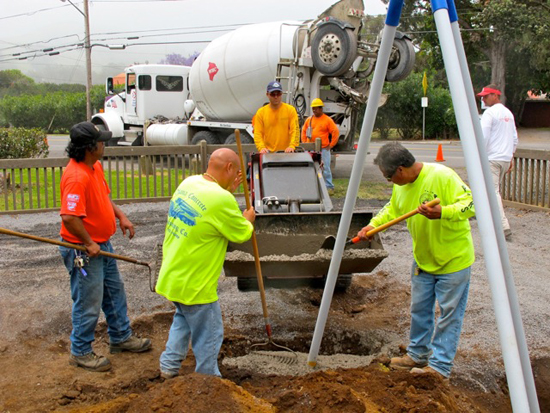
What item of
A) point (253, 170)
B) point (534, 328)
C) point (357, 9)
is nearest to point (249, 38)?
point (357, 9)

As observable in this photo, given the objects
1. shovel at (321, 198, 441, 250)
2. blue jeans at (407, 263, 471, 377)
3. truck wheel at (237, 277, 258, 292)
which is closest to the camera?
shovel at (321, 198, 441, 250)

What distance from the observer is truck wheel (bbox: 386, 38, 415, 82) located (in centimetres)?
1228

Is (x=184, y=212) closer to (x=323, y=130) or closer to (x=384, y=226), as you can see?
(x=384, y=226)

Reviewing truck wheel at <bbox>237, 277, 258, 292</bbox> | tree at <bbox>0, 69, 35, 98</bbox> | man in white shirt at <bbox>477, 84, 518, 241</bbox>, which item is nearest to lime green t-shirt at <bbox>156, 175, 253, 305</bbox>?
truck wheel at <bbox>237, 277, 258, 292</bbox>

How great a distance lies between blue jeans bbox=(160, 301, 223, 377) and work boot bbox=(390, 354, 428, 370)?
55.4 inches

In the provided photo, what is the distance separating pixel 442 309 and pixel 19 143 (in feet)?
41.6

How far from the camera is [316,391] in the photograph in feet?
11.8

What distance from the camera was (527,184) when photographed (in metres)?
10.2

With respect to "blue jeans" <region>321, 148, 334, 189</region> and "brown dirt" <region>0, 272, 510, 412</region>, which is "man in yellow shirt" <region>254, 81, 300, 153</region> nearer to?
"blue jeans" <region>321, 148, 334, 189</region>

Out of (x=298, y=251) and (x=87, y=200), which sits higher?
(x=87, y=200)

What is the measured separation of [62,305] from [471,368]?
3894mm

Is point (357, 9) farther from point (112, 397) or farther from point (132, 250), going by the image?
point (112, 397)

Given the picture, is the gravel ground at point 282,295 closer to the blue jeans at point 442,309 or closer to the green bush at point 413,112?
the blue jeans at point 442,309

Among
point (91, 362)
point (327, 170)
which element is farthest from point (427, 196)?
point (327, 170)
